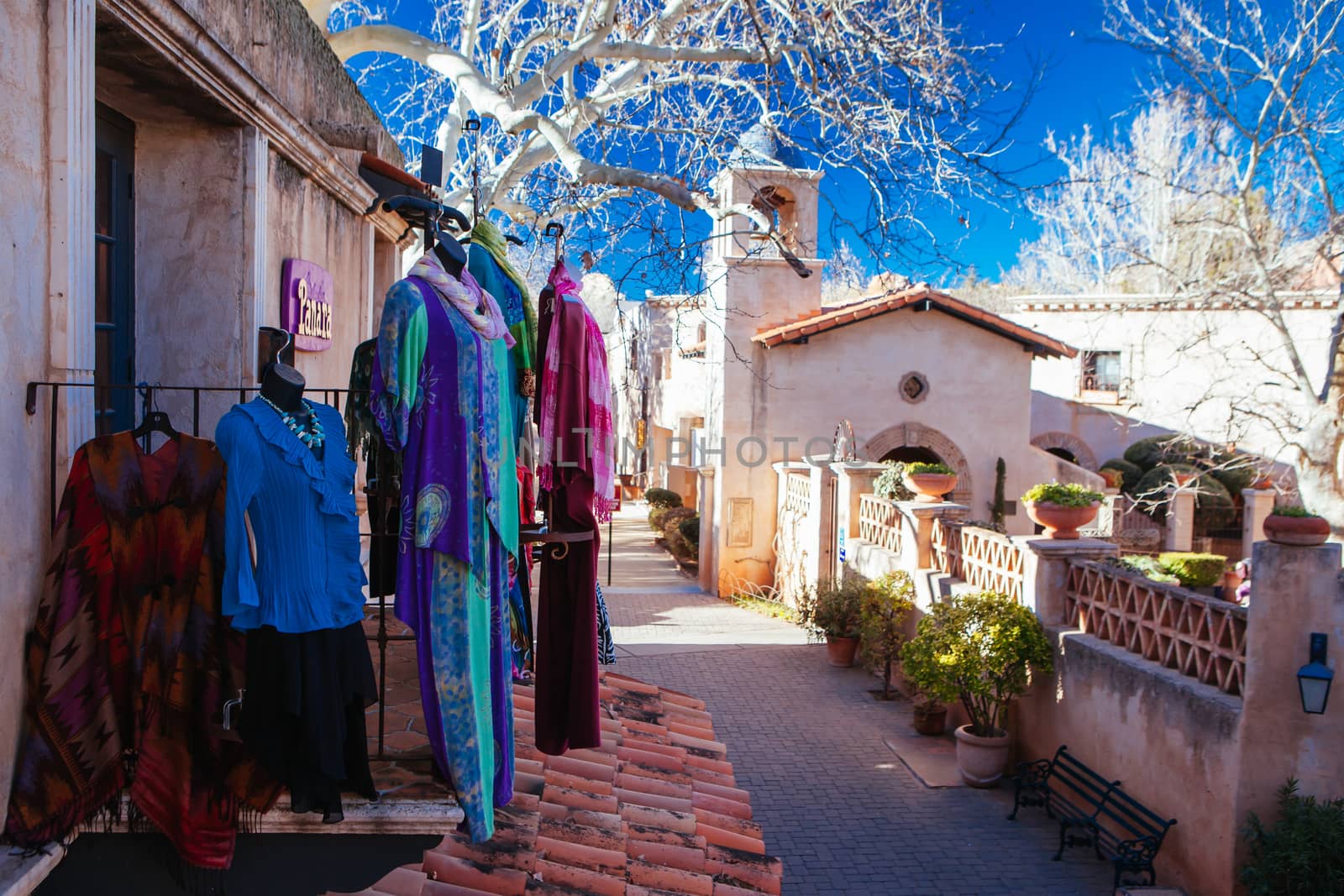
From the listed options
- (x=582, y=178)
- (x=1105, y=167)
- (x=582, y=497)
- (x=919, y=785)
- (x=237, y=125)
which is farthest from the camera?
(x=1105, y=167)

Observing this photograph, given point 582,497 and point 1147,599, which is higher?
point 582,497

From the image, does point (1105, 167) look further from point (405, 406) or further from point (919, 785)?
point (405, 406)

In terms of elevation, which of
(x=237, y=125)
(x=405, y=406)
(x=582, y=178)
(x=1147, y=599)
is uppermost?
(x=582, y=178)

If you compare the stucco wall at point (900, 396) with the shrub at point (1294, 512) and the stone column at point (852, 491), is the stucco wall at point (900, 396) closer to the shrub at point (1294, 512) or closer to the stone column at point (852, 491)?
the stone column at point (852, 491)

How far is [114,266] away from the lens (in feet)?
12.4

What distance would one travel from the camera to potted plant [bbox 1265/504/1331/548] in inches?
235

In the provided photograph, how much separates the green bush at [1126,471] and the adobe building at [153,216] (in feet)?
65.8

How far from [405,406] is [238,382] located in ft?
5.18

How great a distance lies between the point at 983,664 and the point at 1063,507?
4.99 ft

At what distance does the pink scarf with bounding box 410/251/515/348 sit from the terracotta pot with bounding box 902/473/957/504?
8843mm

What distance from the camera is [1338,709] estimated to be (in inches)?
238

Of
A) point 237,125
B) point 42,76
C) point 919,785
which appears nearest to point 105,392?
point 237,125

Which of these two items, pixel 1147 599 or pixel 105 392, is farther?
pixel 1147 599

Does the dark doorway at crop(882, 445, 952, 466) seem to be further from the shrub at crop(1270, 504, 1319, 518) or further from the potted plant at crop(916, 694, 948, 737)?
the shrub at crop(1270, 504, 1319, 518)
